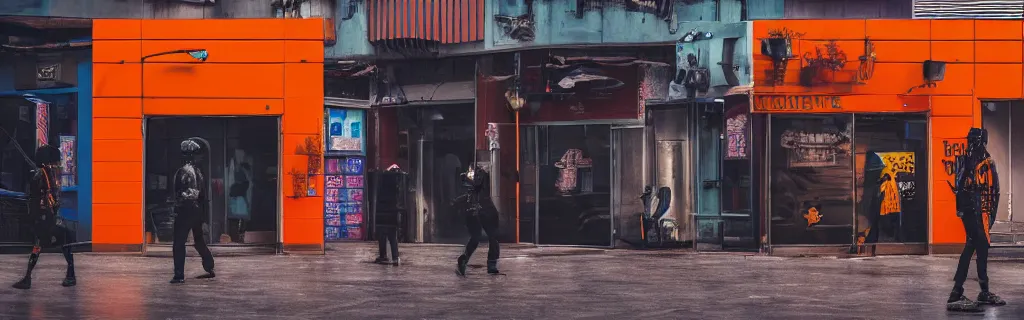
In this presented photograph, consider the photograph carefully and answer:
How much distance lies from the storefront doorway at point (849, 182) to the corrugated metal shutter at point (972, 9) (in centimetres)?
184

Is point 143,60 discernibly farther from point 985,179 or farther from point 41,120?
point 985,179

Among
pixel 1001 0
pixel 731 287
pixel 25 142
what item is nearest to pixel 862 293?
pixel 731 287

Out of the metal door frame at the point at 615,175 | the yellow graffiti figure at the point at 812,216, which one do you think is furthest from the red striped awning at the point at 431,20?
the yellow graffiti figure at the point at 812,216

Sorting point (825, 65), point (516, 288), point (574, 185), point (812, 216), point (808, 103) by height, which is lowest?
point (516, 288)

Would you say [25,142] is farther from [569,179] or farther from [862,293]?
[862,293]

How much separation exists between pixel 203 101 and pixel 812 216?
1069 centimetres

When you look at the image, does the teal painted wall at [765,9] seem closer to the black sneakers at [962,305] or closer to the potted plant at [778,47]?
the potted plant at [778,47]

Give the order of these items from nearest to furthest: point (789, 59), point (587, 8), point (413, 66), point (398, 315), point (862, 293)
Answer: point (398, 315) → point (862, 293) → point (789, 59) → point (587, 8) → point (413, 66)

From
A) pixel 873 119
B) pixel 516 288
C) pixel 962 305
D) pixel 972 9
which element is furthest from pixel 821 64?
pixel 962 305

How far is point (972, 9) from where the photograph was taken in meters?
25.1

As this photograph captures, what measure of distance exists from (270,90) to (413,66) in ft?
15.6

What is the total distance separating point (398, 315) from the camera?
45.8ft

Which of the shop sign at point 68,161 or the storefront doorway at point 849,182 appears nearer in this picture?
the storefront doorway at point 849,182

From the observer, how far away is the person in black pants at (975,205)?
1467 cm
